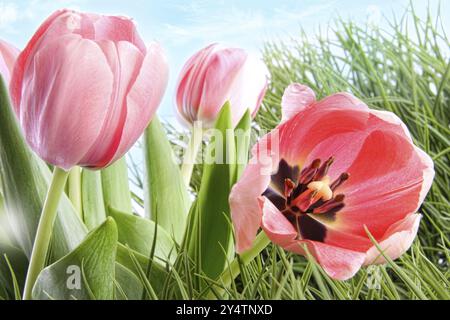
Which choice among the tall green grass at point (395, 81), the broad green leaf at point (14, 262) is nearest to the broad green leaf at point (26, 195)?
the broad green leaf at point (14, 262)

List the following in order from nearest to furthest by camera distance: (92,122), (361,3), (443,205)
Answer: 1. (92,122)
2. (361,3)
3. (443,205)

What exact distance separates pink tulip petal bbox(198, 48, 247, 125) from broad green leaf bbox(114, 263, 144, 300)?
71 millimetres

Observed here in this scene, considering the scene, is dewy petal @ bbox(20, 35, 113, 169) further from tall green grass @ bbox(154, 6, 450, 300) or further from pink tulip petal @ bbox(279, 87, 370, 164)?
tall green grass @ bbox(154, 6, 450, 300)

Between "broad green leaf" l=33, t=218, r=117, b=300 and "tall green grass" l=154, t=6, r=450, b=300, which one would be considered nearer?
"broad green leaf" l=33, t=218, r=117, b=300

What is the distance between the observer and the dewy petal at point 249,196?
21 centimetres

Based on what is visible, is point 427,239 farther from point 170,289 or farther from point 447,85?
point 170,289

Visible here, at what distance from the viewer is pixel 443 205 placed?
20.2 inches

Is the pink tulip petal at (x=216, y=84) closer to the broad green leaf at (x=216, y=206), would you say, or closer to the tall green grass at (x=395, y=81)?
the broad green leaf at (x=216, y=206)

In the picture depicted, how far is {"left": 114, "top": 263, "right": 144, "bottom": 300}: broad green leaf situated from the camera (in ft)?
0.82

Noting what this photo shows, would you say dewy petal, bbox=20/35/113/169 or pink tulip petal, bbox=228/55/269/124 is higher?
dewy petal, bbox=20/35/113/169

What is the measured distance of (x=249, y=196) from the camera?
0.21 metres

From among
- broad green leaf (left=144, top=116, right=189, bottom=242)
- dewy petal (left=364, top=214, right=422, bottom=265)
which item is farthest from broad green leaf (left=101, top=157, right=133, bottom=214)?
dewy petal (left=364, top=214, right=422, bottom=265)
